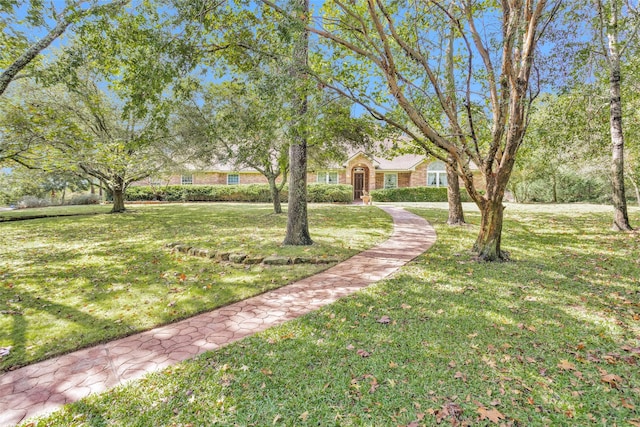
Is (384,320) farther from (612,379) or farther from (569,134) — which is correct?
(569,134)

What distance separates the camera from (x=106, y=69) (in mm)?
8125

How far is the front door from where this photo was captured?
29.2 m

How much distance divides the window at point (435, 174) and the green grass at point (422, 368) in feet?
79.9

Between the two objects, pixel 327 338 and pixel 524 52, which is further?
pixel 524 52

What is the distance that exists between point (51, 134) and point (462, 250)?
11.3 meters

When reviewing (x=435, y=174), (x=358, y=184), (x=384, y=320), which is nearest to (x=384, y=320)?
(x=384, y=320)

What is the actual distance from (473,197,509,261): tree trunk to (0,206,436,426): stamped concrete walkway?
255cm

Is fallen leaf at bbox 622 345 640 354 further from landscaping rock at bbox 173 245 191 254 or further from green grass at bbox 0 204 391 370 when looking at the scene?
landscaping rock at bbox 173 245 191 254

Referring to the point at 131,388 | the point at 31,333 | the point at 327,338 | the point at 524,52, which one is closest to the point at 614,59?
the point at 524,52

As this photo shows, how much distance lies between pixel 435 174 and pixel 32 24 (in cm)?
2729

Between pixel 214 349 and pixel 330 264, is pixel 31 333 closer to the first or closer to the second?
pixel 214 349

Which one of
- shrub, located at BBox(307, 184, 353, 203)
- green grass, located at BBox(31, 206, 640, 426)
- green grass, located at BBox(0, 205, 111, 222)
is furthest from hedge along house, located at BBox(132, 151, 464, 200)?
green grass, located at BBox(31, 206, 640, 426)

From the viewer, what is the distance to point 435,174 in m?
28.9

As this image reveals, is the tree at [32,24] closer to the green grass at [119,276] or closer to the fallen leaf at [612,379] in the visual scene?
the green grass at [119,276]
